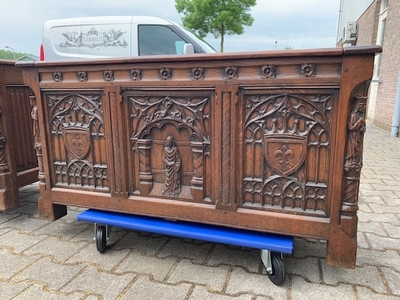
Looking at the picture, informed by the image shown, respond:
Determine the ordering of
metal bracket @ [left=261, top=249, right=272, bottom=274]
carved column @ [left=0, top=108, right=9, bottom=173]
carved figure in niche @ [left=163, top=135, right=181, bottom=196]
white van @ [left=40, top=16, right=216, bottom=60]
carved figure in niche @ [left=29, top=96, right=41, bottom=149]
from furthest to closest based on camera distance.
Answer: white van @ [left=40, top=16, right=216, bottom=60]
carved column @ [left=0, top=108, right=9, bottom=173]
carved figure in niche @ [left=29, top=96, right=41, bottom=149]
carved figure in niche @ [left=163, top=135, right=181, bottom=196]
metal bracket @ [left=261, top=249, right=272, bottom=274]

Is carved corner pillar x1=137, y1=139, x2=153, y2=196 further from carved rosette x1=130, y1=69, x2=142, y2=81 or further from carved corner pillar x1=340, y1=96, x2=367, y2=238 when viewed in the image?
carved corner pillar x1=340, y1=96, x2=367, y2=238

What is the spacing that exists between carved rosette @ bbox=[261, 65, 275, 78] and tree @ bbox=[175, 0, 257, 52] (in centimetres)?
1786

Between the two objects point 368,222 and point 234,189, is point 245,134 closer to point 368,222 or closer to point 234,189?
point 234,189

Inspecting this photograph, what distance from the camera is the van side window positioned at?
552 centimetres

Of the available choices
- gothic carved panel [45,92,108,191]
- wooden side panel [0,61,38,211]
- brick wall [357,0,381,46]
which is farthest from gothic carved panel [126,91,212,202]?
brick wall [357,0,381,46]

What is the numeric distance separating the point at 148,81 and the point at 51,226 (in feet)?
4.85

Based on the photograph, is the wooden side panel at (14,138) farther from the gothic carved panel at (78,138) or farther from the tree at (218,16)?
the tree at (218,16)

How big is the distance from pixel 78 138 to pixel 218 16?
59.9 ft

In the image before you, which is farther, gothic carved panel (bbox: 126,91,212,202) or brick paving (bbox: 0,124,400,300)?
gothic carved panel (bbox: 126,91,212,202)

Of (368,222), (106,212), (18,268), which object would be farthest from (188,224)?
(368,222)

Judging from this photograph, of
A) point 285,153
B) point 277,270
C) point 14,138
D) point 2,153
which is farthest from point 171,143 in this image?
point 14,138

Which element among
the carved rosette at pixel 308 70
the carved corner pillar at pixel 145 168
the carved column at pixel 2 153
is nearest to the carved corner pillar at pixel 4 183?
the carved column at pixel 2 153

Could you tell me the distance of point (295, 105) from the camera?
158 centimetres

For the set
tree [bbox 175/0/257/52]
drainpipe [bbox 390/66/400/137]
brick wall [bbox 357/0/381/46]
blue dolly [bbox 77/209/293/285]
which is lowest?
blue dolly [bbox 77/209/293/285]
